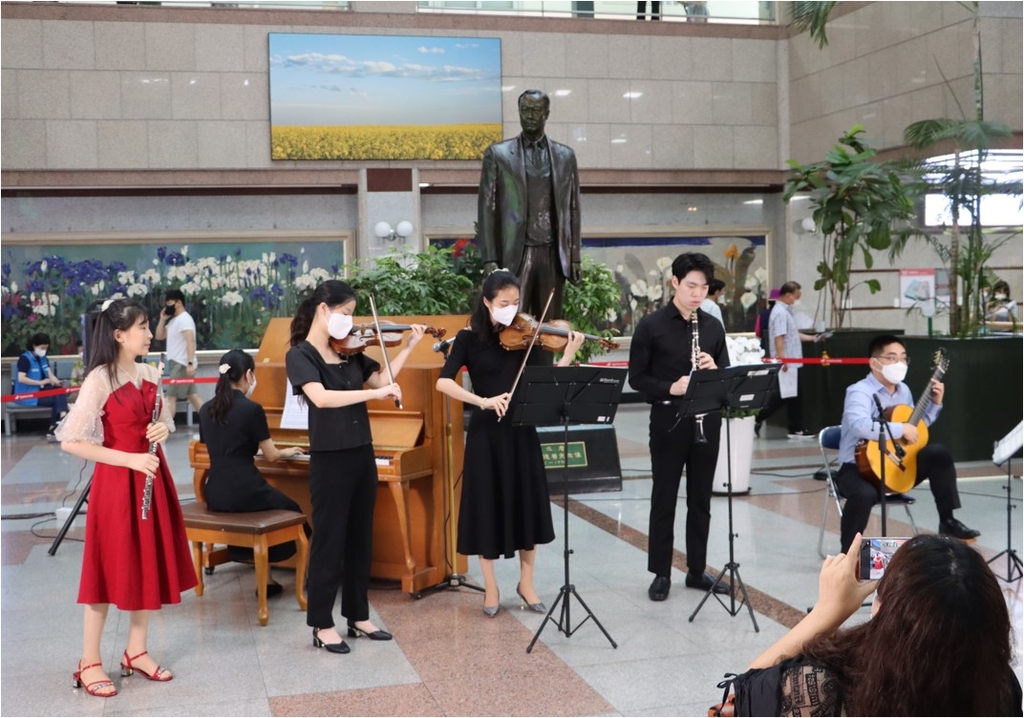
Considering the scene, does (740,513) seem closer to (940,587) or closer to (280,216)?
(940,587)

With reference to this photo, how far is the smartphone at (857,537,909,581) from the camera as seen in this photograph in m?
2.17

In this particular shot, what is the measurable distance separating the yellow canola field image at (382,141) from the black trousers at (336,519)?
9.75m

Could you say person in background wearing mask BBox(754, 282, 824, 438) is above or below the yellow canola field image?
below

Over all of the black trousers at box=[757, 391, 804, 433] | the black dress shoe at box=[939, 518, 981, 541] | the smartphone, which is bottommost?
the black dress shoe at box=[939, 518, 981, 541]

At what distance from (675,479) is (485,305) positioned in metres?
1.35

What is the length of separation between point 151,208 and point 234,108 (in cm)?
172

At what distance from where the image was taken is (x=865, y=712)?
191 cm

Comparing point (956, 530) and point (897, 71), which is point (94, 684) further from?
point (897, 71)

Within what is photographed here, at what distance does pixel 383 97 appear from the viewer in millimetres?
14367

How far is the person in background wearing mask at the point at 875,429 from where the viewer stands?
6020 millimetres

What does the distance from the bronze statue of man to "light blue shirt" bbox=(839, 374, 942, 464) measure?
2376mm

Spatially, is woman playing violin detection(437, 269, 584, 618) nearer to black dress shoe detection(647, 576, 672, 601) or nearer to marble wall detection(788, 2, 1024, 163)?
black dress shoe detection(647, 576, 672, 601)

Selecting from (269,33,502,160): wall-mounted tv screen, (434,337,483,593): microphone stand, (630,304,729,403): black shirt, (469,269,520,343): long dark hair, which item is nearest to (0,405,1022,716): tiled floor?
(434,337,483,593): microphone stand

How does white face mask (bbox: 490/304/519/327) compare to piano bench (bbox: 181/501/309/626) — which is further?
piano bench (bbox: 181/501/309/626)
